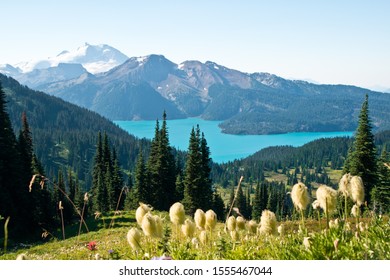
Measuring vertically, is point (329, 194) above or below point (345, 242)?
above

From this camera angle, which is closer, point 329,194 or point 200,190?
point 329,194

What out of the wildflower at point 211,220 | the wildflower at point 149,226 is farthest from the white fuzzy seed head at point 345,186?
the wildflower at point 149,226

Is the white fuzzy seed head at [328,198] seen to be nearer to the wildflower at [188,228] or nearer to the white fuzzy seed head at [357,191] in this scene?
the white fuzzy seed head at [357,191]

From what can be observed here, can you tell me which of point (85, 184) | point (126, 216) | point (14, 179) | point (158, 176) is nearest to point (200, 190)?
point (158, 176)

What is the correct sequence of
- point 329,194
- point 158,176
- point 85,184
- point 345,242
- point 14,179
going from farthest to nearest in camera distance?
point 85,184
point 158,176
point 14,179
point 329,194
point 345,242

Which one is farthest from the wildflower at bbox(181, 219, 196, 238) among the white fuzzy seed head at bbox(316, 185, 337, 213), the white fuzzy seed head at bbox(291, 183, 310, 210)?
the white fuzzy seed head at bbox(316, 185, 337, 213)

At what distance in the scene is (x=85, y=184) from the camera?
185m

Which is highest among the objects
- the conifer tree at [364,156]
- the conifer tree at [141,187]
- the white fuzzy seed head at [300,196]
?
the white fuzzy seed head at [300,196]

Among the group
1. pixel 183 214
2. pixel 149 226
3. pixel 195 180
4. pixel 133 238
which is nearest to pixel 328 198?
pixel 183 214

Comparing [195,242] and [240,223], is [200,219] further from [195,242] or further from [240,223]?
[240,223]

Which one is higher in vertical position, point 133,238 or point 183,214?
point 183,214

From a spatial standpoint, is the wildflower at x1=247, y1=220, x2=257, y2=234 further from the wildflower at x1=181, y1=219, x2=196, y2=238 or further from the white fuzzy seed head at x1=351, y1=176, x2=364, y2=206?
the white fuzzy seed head at x1=351, y1=176, x2=364, y2=206

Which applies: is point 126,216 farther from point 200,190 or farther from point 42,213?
point 200,190
